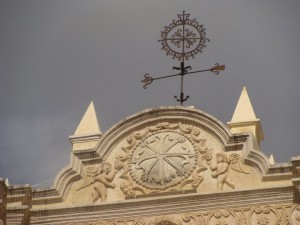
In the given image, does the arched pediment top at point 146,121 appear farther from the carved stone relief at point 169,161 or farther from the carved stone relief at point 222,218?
the carved stone relief at point 222,218

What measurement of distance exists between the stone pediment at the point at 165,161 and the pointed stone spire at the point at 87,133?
23.4 inches

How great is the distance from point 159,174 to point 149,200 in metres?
Answer: 0.55

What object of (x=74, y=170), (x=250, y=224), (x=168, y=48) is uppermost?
(x=168, y=48)

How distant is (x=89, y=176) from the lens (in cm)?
2267

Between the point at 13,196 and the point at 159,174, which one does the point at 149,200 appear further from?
the point at 13,196

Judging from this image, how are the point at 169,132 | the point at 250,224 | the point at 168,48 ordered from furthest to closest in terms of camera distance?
the point at 168,48
the point at 169,132
the point at 250,224

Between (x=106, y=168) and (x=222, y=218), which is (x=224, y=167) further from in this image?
(x=106, y=168)

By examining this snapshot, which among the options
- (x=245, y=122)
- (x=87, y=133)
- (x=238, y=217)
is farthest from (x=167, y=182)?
(x=245, y=122)

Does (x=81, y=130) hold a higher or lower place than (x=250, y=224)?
higher

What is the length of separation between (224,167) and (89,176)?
8.70ft

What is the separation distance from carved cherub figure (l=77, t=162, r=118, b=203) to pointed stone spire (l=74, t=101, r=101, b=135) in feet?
4.47

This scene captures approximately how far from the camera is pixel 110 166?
→ 2266 centimetres

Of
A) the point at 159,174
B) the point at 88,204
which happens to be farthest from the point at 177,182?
the point at 88,204

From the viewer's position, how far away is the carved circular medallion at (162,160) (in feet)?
72.6
